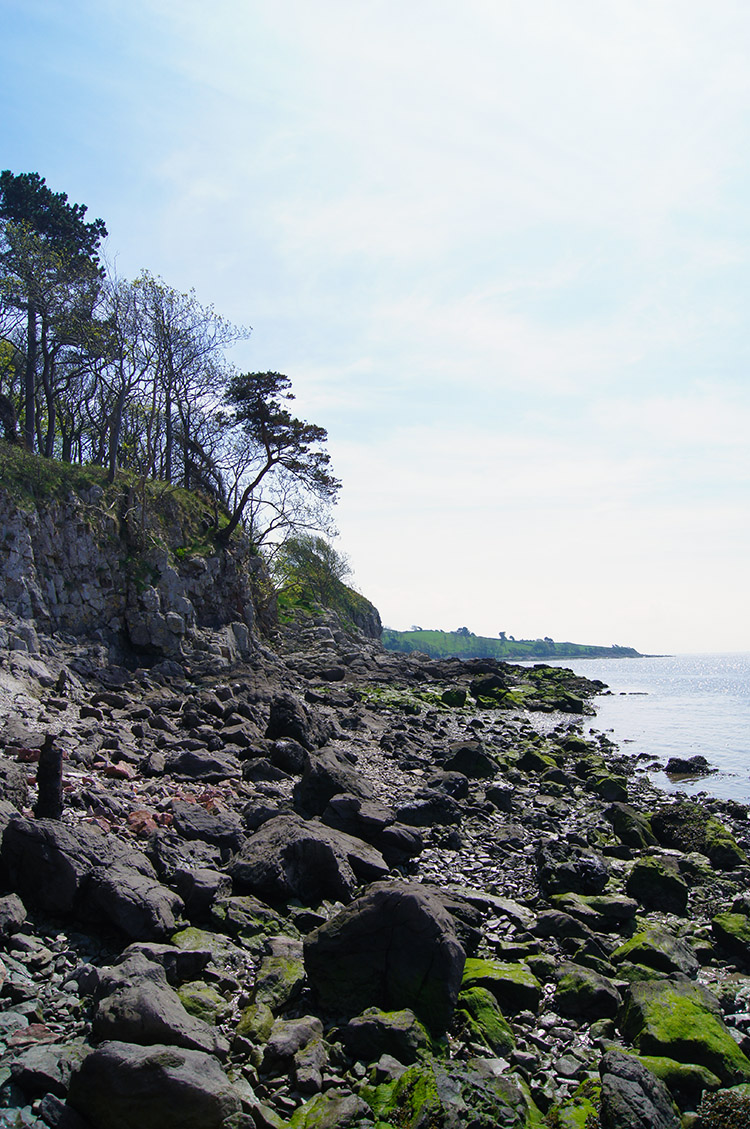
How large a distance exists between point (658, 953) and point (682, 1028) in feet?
6.72

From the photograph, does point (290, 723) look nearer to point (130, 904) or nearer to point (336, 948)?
point (130, 904)

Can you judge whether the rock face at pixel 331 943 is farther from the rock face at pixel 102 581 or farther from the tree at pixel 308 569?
the tree at pixel 308 569

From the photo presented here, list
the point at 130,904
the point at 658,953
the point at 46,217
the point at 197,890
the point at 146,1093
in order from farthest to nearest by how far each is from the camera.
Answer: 1. the point at 46,217
2. the point at 658,953
3. the point at 197,890
4. the point at 130,904
5. the point at 146,1093

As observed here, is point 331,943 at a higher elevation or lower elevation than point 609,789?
higher

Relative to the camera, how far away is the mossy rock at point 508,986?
26.3ft

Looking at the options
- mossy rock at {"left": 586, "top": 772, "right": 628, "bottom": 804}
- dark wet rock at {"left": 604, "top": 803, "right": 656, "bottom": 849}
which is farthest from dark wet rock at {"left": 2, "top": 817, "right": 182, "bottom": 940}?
mossy rock at {"left": 586, "top": 772, "right": 628, "bottom": 804}

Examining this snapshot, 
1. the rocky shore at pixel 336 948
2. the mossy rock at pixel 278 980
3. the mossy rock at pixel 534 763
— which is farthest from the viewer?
the mossy rock at pixel 534 763

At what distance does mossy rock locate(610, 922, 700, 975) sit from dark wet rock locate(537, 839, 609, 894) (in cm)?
210

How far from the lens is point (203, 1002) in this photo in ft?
22.4

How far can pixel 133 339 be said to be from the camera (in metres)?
34.5

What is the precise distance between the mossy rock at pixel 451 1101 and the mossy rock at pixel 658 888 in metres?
6.75

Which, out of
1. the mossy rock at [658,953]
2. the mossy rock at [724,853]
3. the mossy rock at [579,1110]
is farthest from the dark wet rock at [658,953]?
the mossy rock at [724,853]

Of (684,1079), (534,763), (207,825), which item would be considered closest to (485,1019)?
(684,1079)

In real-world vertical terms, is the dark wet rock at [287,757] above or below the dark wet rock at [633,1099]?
above
